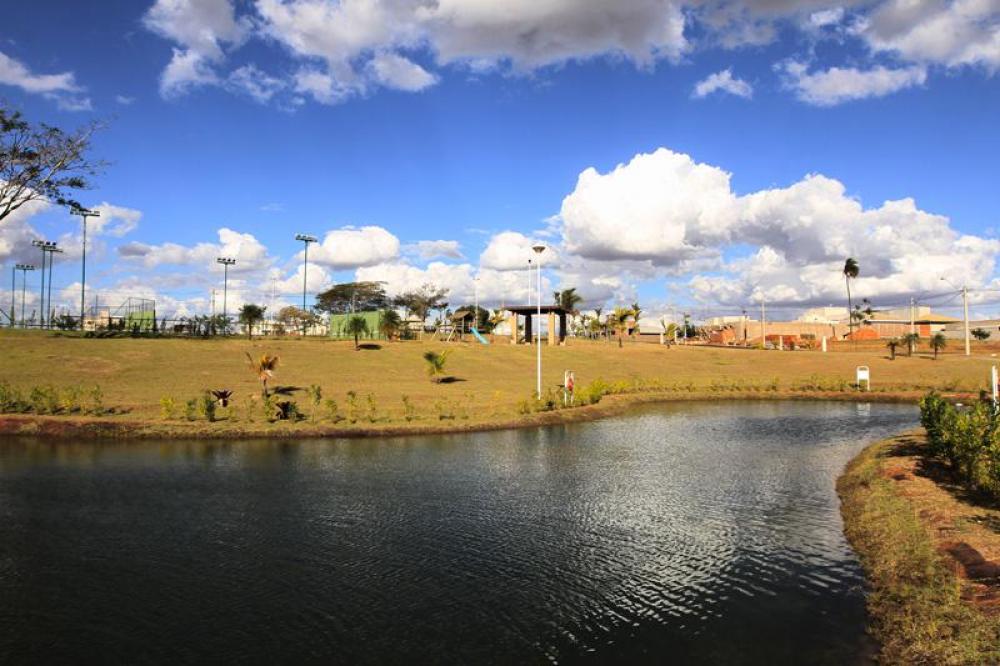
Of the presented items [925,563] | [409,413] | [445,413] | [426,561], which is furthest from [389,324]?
[925,563]

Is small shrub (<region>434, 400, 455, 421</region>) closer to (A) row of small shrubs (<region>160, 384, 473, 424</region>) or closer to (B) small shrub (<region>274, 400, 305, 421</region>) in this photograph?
(A) row of small shrubs (<region>160, 384, 473, 424</region>)

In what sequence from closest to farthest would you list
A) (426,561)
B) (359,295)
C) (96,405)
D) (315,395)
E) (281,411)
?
(426,561) → (281,411) → (96,405) → (315,395) → (359,295)

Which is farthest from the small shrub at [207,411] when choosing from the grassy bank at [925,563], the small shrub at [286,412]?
the grassy bank at [925,563]

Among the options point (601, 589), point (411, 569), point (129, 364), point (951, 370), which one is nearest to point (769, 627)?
point (601, 589)

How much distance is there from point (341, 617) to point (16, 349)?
53.5 m

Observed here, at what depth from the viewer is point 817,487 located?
20.3 metres

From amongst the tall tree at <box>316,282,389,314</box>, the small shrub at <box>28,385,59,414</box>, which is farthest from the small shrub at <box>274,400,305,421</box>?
the tall tree at <box>316,282,389,314</box>

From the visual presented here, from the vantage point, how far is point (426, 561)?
13.4 meters

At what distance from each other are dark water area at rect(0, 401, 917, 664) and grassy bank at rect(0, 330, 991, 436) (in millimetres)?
8880

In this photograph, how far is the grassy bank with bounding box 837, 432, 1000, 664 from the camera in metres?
9.20

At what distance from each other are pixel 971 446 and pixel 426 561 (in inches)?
567

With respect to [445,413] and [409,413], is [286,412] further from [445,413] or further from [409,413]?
[445,413]

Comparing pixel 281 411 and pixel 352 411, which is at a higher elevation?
pixel 281 411

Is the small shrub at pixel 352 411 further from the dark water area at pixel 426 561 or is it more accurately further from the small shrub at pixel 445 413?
the dark water area at pixel 426 561
